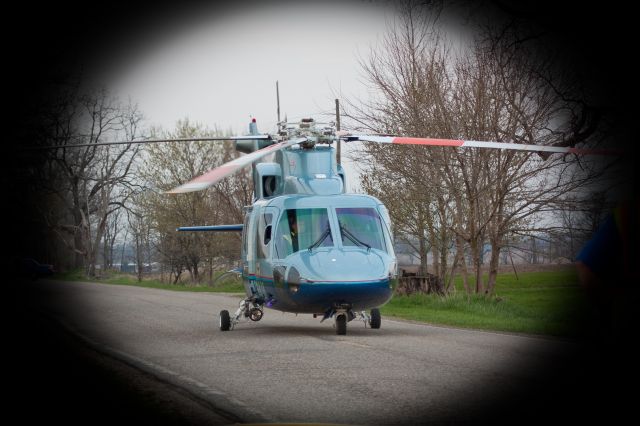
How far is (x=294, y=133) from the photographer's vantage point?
10.5 metres

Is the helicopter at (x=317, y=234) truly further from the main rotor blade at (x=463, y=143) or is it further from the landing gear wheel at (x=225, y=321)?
the landing gear wheel at (x=225, y=321)

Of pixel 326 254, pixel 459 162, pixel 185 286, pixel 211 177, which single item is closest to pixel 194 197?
pixel 185 286

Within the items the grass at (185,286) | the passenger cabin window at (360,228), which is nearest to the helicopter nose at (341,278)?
the passenger cabin window at (360,228)

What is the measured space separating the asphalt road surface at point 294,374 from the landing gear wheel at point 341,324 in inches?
13.2

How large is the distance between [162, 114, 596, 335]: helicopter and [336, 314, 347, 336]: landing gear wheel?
1 cm

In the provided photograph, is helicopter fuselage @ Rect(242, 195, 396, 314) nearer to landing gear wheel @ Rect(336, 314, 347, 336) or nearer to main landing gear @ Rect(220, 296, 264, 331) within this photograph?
landing gear wheel @ Rect(336, 314, 347, 336)

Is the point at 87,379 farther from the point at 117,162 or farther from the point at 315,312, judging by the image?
the point at 117,162

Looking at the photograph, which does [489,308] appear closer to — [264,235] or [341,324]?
[341,324]

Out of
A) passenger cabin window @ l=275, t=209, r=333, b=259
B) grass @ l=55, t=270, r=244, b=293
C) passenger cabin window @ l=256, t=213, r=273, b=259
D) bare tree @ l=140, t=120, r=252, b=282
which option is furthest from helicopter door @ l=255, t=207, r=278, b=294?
bare tree @ l=140, t=120, r=252, b=282

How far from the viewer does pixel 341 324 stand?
10984mm

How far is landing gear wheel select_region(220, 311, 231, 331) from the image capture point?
11992 millimetres

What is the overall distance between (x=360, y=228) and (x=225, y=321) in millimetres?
2867

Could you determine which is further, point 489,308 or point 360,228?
point 489,308

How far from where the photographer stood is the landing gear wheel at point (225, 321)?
12.0 metres
